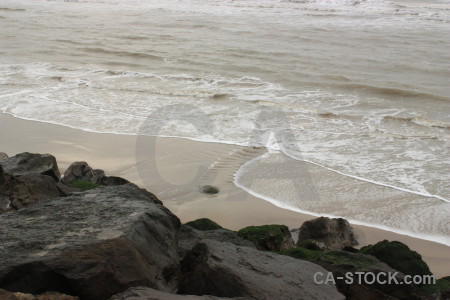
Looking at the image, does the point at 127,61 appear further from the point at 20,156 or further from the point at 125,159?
the point at 20,156

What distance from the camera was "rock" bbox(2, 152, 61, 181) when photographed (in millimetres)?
5512

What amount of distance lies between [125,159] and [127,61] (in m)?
8.78

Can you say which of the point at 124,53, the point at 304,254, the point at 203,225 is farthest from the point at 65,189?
the point at 124,53

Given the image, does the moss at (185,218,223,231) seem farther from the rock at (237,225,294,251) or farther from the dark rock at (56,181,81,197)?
the dark rock at (56,181,81,197)

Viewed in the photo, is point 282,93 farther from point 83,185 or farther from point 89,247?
point 89,247

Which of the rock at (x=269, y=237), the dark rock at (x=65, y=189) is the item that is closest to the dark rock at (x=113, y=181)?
the dark rock at (x=65, y=189)

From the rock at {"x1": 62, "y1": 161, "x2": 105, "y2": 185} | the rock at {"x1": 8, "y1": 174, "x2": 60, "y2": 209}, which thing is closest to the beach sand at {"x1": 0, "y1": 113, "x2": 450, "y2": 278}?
the rock at {"x1": 62, "y1": 161, "x2": 105, "y2": 185}

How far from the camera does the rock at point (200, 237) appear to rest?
13.3 feet

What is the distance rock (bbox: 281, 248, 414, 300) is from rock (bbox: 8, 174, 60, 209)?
2.23m

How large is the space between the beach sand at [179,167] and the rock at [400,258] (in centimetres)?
70

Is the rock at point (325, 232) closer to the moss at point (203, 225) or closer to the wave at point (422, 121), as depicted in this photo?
the moss at point (203, 225)

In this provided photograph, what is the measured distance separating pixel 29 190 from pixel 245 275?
246 centimetres

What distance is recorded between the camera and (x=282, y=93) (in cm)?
1195

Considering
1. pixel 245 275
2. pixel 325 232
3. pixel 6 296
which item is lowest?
pixel 325 232
